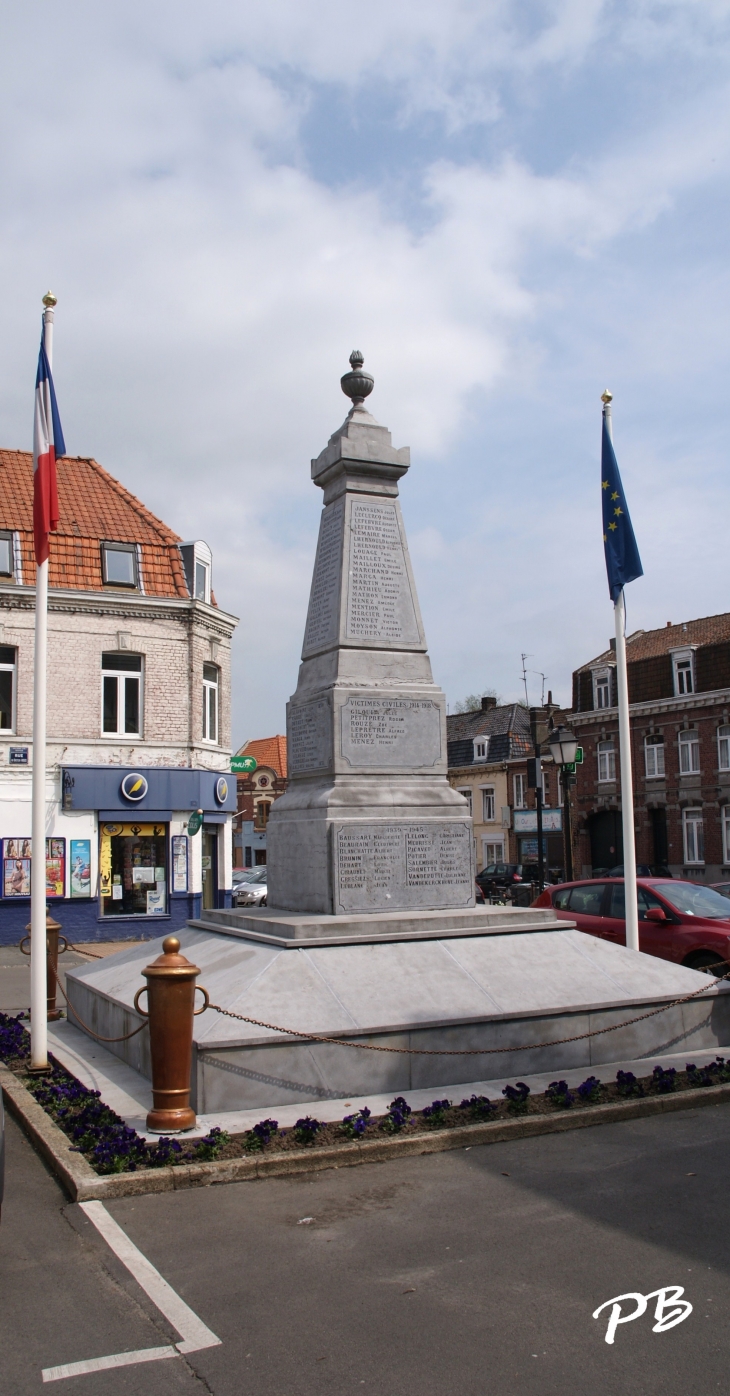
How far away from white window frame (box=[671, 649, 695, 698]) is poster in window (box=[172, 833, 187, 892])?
83.1 ft

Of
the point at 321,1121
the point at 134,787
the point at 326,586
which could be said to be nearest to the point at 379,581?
the point at 326,586

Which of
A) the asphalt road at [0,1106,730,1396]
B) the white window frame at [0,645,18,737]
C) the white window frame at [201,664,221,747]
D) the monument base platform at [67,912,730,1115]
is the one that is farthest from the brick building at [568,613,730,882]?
the asphalt road at [0,1106,730,1396]

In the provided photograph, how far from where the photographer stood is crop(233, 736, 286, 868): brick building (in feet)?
196

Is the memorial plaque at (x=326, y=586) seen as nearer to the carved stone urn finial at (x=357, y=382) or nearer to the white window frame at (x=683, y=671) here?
the carved stone urn finial at (x=357, y=382)

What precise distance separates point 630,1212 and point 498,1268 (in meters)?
1.03

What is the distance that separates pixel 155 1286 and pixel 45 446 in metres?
7.22

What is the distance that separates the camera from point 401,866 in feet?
30.7

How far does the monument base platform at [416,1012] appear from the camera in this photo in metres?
7.02

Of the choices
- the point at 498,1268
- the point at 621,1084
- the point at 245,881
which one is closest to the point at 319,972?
the point at 621,1084

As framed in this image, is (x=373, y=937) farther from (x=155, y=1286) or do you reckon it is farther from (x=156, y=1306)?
(x=156, y=1306)

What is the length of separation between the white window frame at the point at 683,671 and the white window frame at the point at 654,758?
2.25 m

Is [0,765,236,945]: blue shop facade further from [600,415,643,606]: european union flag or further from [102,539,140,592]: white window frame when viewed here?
[600,415,643,606]: european union flag

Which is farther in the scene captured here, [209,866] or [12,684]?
[209,866]

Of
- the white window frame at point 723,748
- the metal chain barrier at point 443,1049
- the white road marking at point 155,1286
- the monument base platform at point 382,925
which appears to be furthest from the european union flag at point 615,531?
the white window frame at point 723,748
